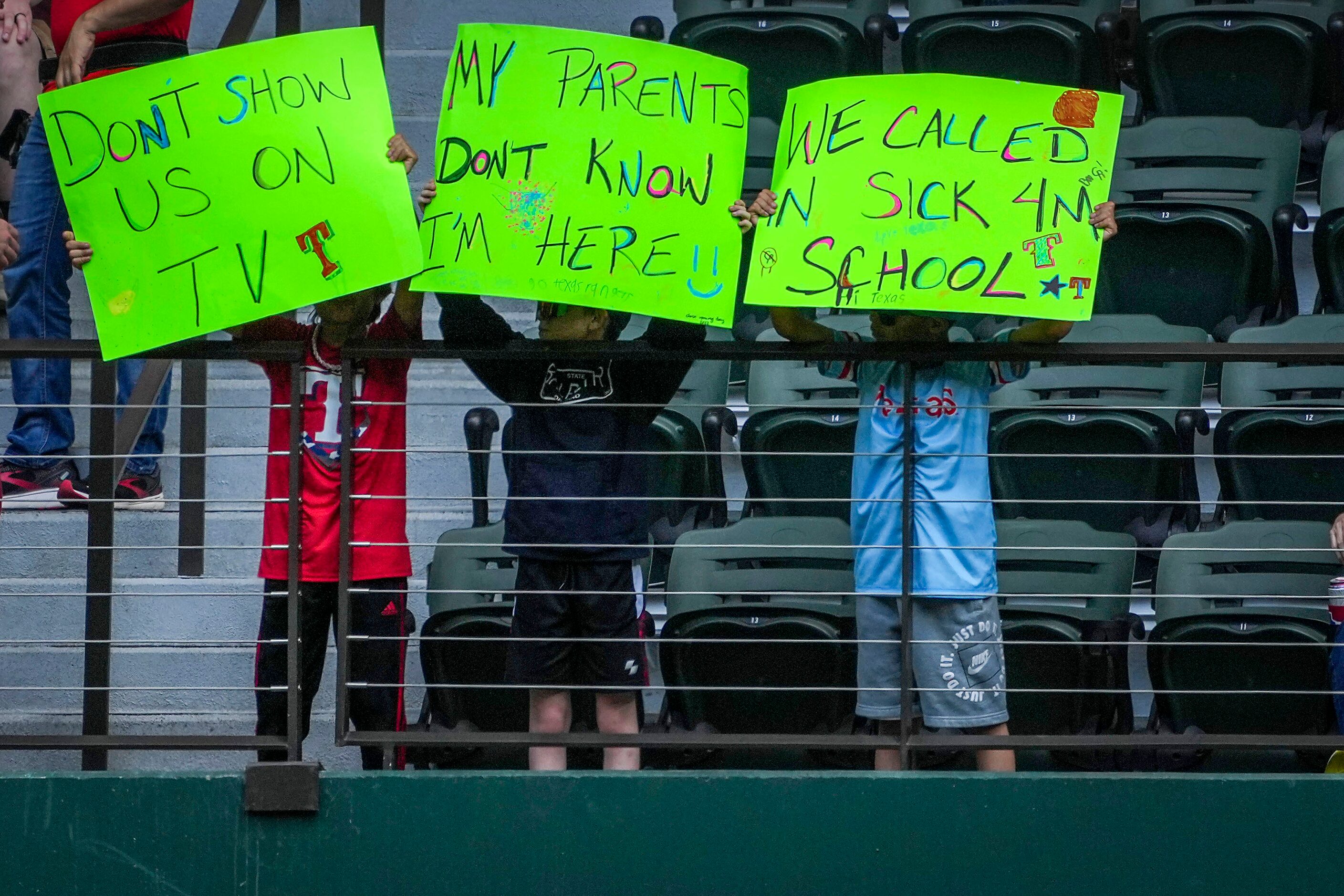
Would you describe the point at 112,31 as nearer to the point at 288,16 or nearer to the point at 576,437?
the point at 288,16

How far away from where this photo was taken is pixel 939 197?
10.2 feet

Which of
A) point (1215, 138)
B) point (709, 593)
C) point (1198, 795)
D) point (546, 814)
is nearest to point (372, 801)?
point (546, 814)

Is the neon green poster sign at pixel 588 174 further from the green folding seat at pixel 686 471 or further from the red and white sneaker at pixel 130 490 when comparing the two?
Result: the red and white sneaker at pixel 130 490

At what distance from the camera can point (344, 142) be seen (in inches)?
120

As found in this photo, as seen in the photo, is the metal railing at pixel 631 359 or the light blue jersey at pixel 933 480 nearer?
the metal railing at pixel 631 359

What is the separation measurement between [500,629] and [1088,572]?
1550 millimetres

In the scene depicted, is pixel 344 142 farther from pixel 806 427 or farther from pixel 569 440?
pixel 806 427

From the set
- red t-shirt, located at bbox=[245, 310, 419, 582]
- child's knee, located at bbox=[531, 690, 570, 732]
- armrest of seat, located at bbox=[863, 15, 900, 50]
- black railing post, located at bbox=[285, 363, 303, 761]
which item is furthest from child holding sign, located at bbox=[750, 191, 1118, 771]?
armrest of seat, located at bbox=[863, 15, 900, 50]

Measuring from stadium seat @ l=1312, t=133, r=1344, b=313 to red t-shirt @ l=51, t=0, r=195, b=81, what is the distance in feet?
11.3

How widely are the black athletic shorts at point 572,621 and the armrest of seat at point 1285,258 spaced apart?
8.76ft

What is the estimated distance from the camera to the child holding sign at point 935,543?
3363 millimetres

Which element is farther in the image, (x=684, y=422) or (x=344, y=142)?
(x=684, y=422)

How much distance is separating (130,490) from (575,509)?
1.57 metres

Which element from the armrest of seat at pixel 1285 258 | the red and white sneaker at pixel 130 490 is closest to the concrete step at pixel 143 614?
the red and white sneaker at pixel 130 490
